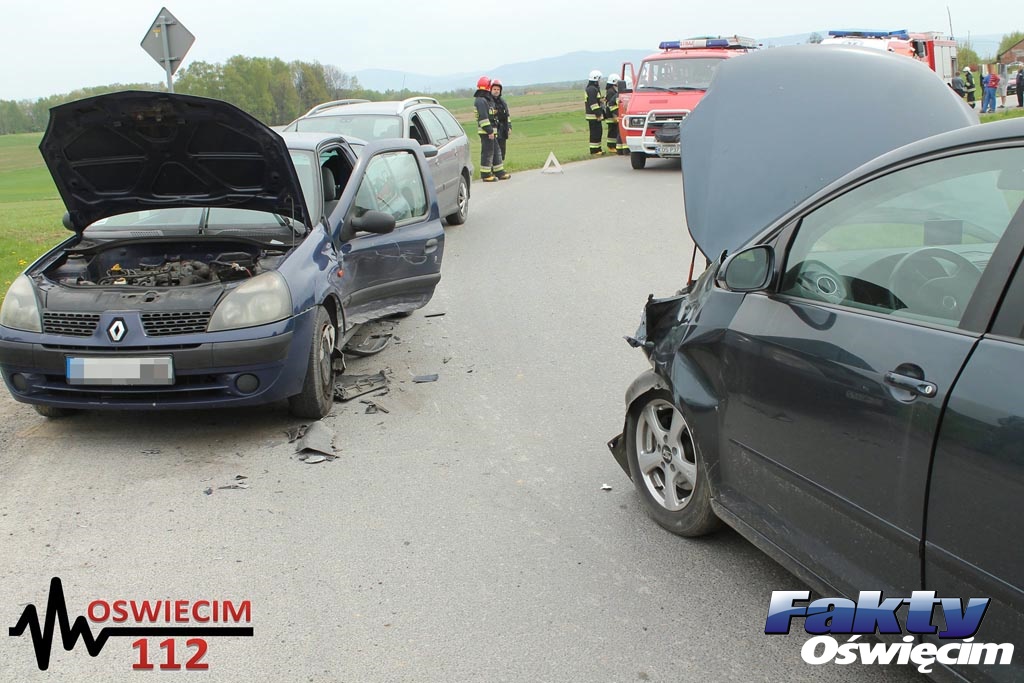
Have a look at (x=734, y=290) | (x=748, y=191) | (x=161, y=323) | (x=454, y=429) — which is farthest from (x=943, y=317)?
(x=161, y=323)

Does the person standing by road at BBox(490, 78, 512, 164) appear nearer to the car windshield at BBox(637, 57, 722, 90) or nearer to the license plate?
the car windshield at BBox(637, 57, 722, 90)

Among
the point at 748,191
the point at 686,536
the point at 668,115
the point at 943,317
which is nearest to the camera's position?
the point at 943,317

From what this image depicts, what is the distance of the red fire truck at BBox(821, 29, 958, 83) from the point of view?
82.8 feet

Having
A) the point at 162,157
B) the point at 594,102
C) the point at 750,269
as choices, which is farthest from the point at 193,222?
the point at 594,102

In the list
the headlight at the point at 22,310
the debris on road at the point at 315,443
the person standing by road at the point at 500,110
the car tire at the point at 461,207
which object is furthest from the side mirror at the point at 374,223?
the person standing by road at the point at 500,110

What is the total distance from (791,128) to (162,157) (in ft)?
12.5

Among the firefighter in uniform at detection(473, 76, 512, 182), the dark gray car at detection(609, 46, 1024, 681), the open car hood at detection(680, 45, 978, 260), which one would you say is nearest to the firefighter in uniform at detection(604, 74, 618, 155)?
the firefighter in uniform at detection(473, 76, 512, 182)

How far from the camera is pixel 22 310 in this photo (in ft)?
18.7

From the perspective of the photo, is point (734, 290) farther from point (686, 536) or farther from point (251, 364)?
point (251, 364)

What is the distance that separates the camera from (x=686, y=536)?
429 centimetres

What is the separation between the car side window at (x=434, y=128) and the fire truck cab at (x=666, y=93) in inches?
251

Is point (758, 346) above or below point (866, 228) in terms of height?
below

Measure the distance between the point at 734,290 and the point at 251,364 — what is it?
115 inches

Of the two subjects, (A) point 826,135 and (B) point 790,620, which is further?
(A) point 826,135
